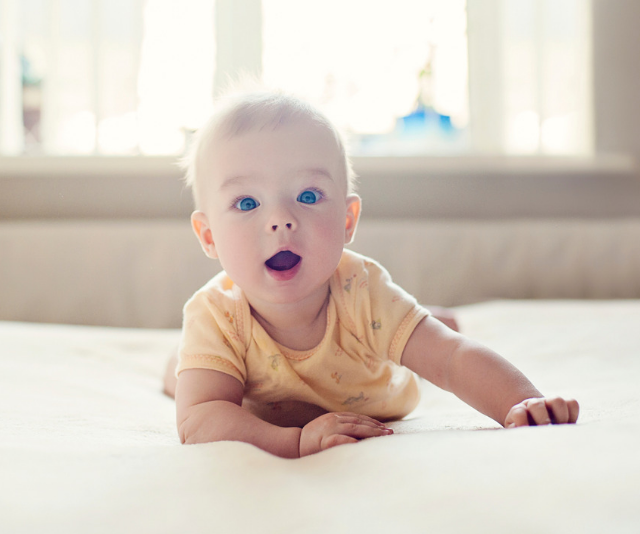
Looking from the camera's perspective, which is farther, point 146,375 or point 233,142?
point 146,375

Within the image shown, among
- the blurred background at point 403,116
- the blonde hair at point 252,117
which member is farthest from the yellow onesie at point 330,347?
the blurred background at point 403,116

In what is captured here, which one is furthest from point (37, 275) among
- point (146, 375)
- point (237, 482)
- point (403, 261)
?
point (237, 482)

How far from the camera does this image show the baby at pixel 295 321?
0.60m

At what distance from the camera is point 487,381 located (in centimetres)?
62

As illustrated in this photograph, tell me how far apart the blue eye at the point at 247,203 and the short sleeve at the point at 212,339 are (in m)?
0.13

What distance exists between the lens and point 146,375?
1101 mm

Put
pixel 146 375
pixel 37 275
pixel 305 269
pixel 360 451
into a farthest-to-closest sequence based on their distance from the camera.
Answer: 1. pixel 37 275
2. pixel 146 375
3. pixel 305 269
4. pixel 360 451

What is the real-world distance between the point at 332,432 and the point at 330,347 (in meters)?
0.20

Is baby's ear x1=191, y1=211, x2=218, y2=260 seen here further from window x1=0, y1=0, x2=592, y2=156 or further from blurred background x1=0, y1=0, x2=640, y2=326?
window x1=0, y1=0, x2=592, y2=156

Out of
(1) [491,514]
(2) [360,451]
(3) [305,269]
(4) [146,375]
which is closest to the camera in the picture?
(1) [491,514]

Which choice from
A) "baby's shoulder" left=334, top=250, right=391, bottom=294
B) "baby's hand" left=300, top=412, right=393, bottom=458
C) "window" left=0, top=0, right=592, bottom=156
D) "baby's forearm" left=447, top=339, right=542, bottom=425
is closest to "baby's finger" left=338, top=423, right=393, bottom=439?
"baby's hand" left=300, top=412, right=393, bottom=458

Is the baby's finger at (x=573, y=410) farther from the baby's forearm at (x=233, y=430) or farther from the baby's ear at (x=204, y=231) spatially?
the baby's ear at (x=204, y=231)

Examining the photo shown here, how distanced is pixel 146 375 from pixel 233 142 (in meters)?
0.58

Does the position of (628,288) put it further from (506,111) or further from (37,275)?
(37,275)
